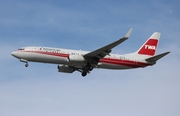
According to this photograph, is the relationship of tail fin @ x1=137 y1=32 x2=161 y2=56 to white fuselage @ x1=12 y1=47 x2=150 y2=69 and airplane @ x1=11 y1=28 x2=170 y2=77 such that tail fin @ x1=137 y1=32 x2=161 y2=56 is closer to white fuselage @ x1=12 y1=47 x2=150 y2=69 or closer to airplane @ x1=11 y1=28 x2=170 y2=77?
airplane @ x1=11 y1=28 x2=170 y2=77

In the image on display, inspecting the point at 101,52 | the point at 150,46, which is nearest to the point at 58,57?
the point at 101,52

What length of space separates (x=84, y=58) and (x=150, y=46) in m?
14.7

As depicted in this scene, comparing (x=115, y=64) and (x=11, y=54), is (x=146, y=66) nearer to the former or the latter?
(x=115, y=64)

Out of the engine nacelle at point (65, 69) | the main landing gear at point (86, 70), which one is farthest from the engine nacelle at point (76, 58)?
the engine nacelle at point (65, 69)

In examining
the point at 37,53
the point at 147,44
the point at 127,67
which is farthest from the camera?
the point at 147,44

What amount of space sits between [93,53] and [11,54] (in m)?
13.1

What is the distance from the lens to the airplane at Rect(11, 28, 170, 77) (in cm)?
5969

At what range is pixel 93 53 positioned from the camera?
60312mm

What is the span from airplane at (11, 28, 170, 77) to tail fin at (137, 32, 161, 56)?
1035mm

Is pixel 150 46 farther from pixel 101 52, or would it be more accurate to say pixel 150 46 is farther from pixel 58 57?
pixel 58 57

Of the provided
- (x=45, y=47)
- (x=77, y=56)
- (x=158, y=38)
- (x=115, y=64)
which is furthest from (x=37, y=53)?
(x=158, y=38)

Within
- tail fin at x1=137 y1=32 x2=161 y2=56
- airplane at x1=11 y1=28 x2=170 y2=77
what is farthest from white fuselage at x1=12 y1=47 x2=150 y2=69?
tail fin at x1=137 y1=32 x2=161 y2=56

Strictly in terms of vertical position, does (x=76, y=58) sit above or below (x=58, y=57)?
below

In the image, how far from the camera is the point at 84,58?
61250 millimetres
